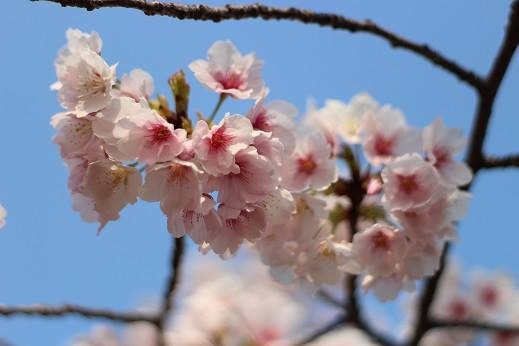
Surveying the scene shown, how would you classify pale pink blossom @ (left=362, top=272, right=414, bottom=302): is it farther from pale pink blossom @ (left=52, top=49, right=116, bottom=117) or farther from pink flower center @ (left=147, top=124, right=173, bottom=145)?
pale pink blossom @ (left=52, top=49, right=116, bottom=117)

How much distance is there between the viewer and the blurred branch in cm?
236

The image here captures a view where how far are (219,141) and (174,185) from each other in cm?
15

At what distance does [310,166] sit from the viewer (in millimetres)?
2166

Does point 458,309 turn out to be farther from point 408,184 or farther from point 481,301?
point 408,184

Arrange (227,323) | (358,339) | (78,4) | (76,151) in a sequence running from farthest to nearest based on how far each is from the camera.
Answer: (358,339) < (227,323) < (76,151) < (78,4)

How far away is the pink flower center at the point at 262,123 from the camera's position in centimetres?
188

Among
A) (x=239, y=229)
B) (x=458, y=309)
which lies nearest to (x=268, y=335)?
(x=458, y=309)

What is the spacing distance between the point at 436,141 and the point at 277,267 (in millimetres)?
684

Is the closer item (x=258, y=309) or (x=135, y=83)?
(x=135, y=83)

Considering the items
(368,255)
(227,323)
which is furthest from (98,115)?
(227,323)

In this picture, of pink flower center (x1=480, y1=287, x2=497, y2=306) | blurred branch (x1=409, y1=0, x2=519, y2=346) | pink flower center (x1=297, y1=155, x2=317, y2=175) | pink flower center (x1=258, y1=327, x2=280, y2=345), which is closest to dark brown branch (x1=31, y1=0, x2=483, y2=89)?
blurred branch (x1=409, y1=0, x2=519, y2=346)

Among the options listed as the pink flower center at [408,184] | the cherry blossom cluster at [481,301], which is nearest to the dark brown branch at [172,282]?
the pink flower center at [408,184]

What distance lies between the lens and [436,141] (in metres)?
2.32

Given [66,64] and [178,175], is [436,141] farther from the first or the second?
[66,64]
